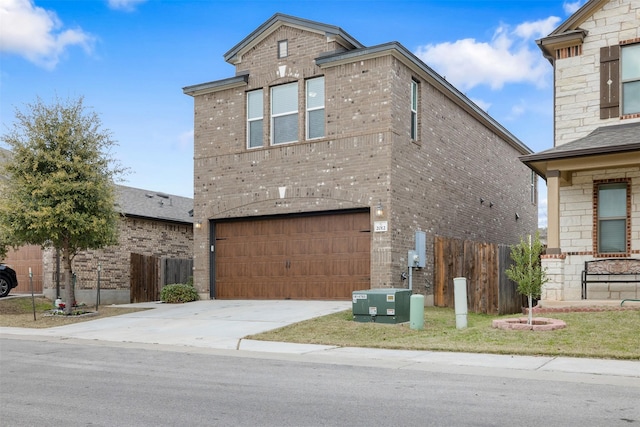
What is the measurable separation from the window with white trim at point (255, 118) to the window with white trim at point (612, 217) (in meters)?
10.3

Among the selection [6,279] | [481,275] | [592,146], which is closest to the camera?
[592,146]

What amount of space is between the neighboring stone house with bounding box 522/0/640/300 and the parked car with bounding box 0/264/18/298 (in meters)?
18.7

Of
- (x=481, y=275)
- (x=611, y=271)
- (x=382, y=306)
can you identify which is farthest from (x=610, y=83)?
→ (x=382, y=306)

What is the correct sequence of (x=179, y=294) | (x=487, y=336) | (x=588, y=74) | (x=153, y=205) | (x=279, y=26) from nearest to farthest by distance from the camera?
1. (x=487, y=336)
2. (x=588, y=74)
3. (x=279, y=26)
4. (x=179, y=294)
5. (x=153, y=205)

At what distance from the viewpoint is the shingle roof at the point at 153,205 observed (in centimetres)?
2672

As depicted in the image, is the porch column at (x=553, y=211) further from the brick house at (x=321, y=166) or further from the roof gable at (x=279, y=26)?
the roof gable at (x=279, y=26)

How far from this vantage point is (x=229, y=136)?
22000mm

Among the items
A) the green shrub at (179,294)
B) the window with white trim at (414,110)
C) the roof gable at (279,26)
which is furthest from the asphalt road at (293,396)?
the roof gable at (279,26)

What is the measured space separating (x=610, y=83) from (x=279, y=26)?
32.5 feet

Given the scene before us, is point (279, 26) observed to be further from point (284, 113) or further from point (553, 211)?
point (553, 211)

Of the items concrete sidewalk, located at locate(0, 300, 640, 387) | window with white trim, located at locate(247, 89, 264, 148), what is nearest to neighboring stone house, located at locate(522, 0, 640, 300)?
concrete sidewalk, located at locate(0, 300, 640, 387)

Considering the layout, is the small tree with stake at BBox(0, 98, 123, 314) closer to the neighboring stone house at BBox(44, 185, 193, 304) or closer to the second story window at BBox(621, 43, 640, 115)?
the neighboring stone house at BBox(44, 185, 193, 304)

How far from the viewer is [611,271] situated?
16234mm

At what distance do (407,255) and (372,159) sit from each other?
2963mm
